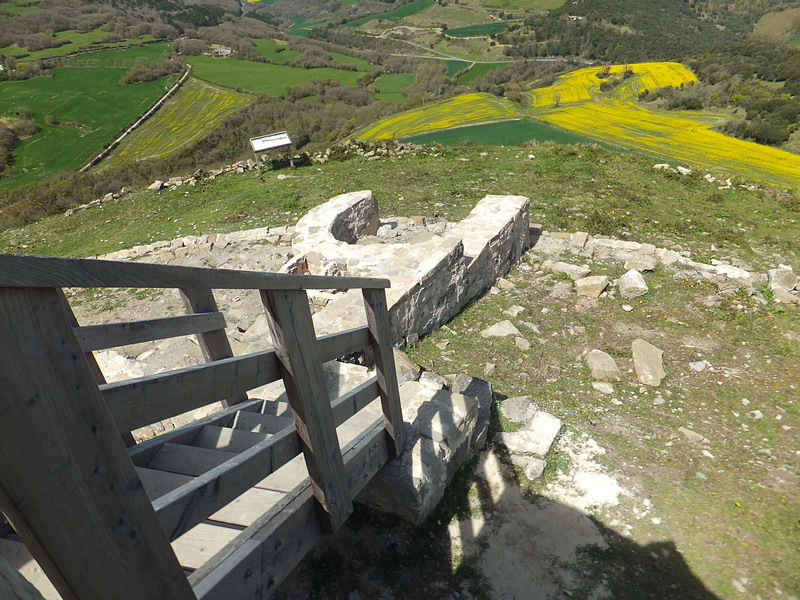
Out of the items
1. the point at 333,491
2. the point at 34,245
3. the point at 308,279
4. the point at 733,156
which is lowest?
the point at 733,156

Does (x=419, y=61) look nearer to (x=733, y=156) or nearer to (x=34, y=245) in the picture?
(x=733, y=156)

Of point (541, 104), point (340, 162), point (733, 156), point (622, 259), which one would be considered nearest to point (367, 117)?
point (541, 104)

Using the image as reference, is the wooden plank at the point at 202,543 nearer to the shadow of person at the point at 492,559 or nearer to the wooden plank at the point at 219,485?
the wooden plank at the point at 219,485

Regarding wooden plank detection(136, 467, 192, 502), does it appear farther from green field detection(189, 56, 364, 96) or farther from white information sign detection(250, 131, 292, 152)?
green field detection(189, 56, 364, 96)

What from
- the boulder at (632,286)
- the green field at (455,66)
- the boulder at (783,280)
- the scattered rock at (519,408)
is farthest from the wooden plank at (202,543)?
the green field at (455,66)

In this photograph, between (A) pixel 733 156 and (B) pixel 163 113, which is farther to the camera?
(B) pixel 163 113

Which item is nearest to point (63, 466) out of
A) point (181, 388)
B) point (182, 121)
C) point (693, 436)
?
point (181, 388)
